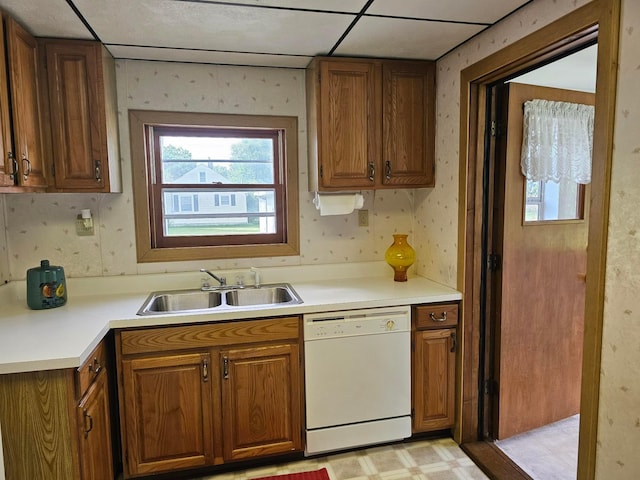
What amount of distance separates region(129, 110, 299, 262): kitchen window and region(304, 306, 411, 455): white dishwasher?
739 millimetres

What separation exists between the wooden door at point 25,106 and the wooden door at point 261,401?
1.24 meters

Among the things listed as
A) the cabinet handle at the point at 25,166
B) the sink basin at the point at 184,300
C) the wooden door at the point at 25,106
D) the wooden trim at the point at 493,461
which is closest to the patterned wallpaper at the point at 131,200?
the sink basin at the point at 184,300

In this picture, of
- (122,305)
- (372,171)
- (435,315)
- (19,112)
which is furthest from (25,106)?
(435,315)

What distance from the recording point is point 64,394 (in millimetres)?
1464

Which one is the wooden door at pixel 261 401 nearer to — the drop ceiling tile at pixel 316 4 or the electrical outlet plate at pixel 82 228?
the electrical outlet plate at pixel 82 228

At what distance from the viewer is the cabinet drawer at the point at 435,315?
88.0 inches

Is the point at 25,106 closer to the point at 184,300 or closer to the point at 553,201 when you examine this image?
the point at 184,300

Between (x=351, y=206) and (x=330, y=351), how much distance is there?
0.90 metres

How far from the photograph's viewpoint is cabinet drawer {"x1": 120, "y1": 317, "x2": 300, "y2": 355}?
75.0 inches

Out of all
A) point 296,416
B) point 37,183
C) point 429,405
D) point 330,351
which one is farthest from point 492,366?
point 37,183

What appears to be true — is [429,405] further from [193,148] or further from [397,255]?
[193,148]

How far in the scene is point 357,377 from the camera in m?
2.18

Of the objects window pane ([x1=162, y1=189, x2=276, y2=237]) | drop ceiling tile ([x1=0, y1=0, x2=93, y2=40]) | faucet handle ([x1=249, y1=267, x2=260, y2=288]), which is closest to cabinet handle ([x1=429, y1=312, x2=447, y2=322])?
faucet handle ([x1=249, y1=267, x2=260, y2=288])

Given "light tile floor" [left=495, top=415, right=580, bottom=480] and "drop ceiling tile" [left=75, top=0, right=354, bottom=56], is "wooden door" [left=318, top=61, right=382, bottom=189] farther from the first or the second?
"light tile floor" [left=495, top=415, right=580, bottom=480]
